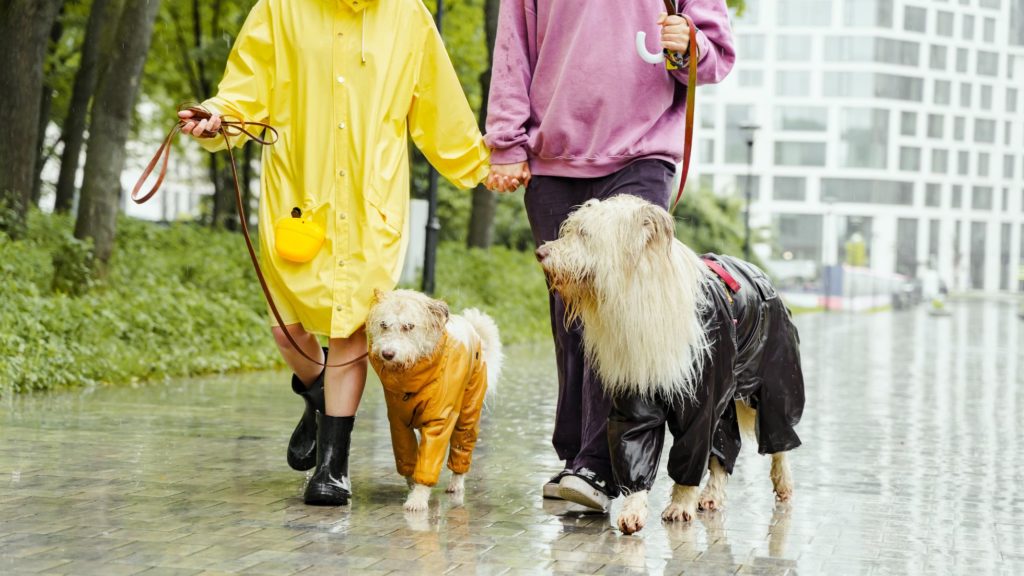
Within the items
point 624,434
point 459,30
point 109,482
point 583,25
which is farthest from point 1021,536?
point 459,30

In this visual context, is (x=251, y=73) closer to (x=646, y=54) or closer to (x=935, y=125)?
(x=646, y=54)

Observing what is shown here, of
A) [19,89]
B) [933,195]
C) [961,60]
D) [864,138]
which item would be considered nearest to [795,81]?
[864,138]

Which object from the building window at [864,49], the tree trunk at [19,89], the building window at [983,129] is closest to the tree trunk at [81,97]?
the tree trunk at [19,89]

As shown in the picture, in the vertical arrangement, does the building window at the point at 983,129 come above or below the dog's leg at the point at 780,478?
above

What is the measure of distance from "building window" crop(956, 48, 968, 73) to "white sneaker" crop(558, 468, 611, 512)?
127930 mm

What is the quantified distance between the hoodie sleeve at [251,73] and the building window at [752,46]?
11705 centimetres

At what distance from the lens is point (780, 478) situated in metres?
6.01

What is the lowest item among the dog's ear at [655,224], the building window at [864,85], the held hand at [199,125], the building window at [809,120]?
the dog's ear at [655,224]

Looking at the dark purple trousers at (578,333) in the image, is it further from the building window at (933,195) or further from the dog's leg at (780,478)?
the building window at (933,195)

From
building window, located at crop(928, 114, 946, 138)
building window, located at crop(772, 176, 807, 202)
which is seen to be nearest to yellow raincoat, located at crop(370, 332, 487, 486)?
building window, located at crop(772, 176, 807, 202)

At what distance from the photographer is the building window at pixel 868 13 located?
118438 mm

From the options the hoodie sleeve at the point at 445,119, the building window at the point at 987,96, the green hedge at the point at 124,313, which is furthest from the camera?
the building window at the point at 987,96

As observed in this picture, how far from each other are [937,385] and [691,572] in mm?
10417

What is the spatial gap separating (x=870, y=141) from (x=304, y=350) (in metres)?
118
